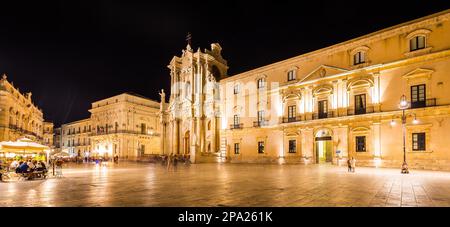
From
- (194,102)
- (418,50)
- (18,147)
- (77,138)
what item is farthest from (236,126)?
(77,138)

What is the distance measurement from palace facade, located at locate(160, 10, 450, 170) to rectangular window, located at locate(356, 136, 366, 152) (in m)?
0.09

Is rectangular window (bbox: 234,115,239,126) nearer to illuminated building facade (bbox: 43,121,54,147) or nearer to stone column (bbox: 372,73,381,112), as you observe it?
stone column (bbox: 372,73,381,112)

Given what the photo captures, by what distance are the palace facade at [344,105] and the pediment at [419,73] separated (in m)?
0.07

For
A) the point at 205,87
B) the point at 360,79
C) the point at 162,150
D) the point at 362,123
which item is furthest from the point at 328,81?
the point at 162,150

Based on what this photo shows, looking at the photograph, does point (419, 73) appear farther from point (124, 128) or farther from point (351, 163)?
point (124, 128)

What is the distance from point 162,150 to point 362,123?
110ft

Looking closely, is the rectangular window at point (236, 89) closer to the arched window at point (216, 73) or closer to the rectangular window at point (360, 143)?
the arched window at point (216, 73)

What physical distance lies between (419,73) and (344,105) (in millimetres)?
6638

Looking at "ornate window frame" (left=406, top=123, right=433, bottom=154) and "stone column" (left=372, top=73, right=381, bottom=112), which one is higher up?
"stone column" (left=372, top=73, right=381, bottom=112)

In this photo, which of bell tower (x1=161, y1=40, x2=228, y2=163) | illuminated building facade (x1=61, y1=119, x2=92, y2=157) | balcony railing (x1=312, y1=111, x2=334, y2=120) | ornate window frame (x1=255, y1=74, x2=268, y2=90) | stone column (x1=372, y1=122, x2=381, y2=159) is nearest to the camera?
stone column (x1=372, y1=122, x2=381, y2=159)

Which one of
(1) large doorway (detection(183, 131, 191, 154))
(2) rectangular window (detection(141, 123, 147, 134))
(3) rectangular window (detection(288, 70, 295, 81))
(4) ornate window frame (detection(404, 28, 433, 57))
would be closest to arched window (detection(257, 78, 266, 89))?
(3) rectangular window (detection(288, 70, 295, 81))

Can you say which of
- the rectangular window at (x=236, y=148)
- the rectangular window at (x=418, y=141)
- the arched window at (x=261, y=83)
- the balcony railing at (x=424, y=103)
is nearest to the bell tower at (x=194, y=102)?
the rectangular window at (x=236, y=148)

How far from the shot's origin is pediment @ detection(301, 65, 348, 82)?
2866cm
